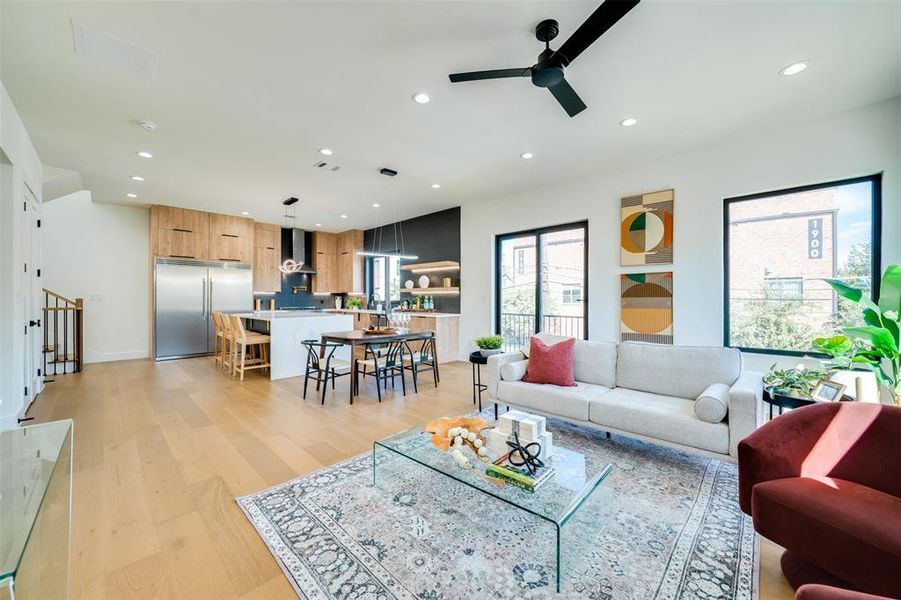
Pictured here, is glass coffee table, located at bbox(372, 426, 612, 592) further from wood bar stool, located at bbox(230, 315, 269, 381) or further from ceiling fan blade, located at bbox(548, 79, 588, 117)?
wood bar stool, located at bbox(230, 315, 269, 381)

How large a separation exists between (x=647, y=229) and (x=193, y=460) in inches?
204

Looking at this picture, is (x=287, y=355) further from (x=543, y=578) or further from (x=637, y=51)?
(x=637, y=51)

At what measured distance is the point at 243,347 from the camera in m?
5.03

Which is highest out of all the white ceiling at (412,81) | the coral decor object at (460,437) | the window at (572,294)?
the white ceiling at (412,81)

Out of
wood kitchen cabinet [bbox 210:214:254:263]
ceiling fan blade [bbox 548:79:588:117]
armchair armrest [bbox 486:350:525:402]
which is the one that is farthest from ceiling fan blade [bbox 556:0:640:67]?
wood kitchen cabinet [bbox 210:214:254:263]

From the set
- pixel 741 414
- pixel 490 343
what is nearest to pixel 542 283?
pixel 490 343

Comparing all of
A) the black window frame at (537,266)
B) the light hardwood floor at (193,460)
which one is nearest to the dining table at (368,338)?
the light hardwood floor at (193,460)

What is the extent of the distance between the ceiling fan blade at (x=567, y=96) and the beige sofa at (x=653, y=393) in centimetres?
202

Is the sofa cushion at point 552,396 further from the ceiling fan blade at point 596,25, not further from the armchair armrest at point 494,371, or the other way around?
the ceiling fan blade at point 596,25

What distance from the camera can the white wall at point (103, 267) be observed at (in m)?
6.16

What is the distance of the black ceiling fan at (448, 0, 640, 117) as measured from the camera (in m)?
1.85

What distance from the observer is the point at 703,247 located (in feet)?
13.5

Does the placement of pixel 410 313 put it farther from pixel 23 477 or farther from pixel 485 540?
pixel 23 477

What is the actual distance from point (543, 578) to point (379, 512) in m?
0.92
